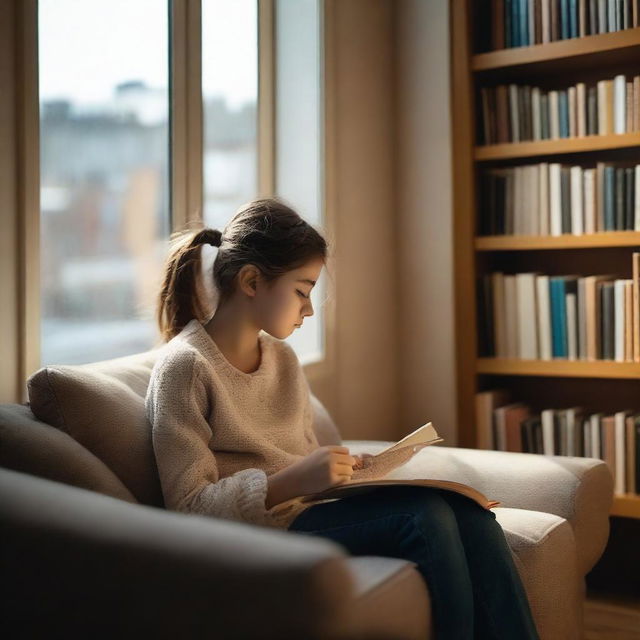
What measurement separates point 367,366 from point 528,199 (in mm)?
764

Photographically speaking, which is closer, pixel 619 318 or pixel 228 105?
pixel 228 105

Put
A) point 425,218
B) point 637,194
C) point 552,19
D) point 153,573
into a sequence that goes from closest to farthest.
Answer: point 153,573, point 637,194, point 552,19, point 425,218

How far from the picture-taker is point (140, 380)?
1744 millimetres

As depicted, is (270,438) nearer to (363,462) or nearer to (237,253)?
(363,462)

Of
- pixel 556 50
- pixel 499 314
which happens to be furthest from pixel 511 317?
pixel 556 50

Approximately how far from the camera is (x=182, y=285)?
176 cm

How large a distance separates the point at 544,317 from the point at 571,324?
0.09 metres

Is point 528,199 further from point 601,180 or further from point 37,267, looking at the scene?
point 37,267

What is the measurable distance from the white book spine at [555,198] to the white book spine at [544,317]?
0.53 ft

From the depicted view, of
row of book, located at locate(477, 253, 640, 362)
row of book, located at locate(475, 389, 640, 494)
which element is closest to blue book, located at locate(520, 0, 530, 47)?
row of book, located at locate(477, 253, 640, 362)

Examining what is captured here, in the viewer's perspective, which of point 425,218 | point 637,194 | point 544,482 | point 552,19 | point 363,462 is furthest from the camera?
point 425,218

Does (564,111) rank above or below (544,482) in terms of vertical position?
above

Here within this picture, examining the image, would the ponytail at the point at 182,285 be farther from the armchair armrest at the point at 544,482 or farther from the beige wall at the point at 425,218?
the beige wall at the point at 425,218

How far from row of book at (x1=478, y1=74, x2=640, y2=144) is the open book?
1.45 metres
